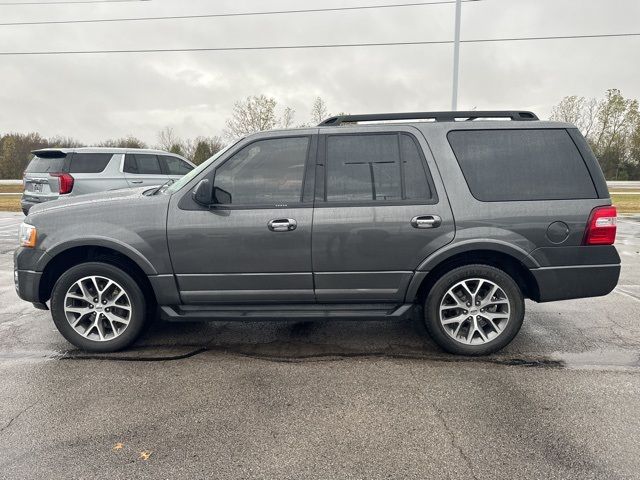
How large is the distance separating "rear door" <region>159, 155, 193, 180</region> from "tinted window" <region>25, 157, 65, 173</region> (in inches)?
85.2

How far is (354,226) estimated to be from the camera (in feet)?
10.7

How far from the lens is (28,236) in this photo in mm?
3451

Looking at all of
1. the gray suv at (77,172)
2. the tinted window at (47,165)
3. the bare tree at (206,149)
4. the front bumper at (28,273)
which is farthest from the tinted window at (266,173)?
the bare tree at (206,149)

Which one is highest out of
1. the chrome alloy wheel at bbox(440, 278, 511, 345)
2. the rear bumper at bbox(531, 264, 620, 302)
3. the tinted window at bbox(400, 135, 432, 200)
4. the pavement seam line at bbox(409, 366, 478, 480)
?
the tinted window at bbox(400, 135, 432, 200)

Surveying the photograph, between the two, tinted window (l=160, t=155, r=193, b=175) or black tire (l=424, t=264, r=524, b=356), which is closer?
black tire (l=424, t=264, r=524, b=356)

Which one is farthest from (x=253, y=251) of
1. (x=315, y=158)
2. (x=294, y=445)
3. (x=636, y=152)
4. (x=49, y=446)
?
(x=636, y=152)

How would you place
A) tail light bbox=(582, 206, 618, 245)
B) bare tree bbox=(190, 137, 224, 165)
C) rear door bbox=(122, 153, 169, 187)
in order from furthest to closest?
bare tree bbox=(190, 137, 224, 165) < rear door bbox=(122, 153, 169, 187) < tail light bbox=(582, 206, 618, 245)

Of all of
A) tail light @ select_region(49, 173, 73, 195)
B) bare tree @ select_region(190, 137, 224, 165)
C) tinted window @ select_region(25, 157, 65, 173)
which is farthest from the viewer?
bare tree @ select_region(190, 137, 224, 165)

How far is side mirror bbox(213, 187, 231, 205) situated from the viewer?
3.34 metres

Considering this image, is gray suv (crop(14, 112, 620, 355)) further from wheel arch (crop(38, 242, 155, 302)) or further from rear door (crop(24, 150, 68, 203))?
rear door (crop(24, 150, 68, 203))

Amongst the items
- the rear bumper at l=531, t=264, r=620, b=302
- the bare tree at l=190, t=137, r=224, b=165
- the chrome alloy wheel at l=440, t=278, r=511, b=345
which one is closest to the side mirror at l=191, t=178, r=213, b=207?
the chrome alloy wheel at l=440, t=278, r=511, b=345

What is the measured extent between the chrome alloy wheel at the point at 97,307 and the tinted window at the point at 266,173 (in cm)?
132

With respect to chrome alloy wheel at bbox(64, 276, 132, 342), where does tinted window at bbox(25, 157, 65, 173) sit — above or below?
above

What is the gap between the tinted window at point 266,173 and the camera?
132 inches
